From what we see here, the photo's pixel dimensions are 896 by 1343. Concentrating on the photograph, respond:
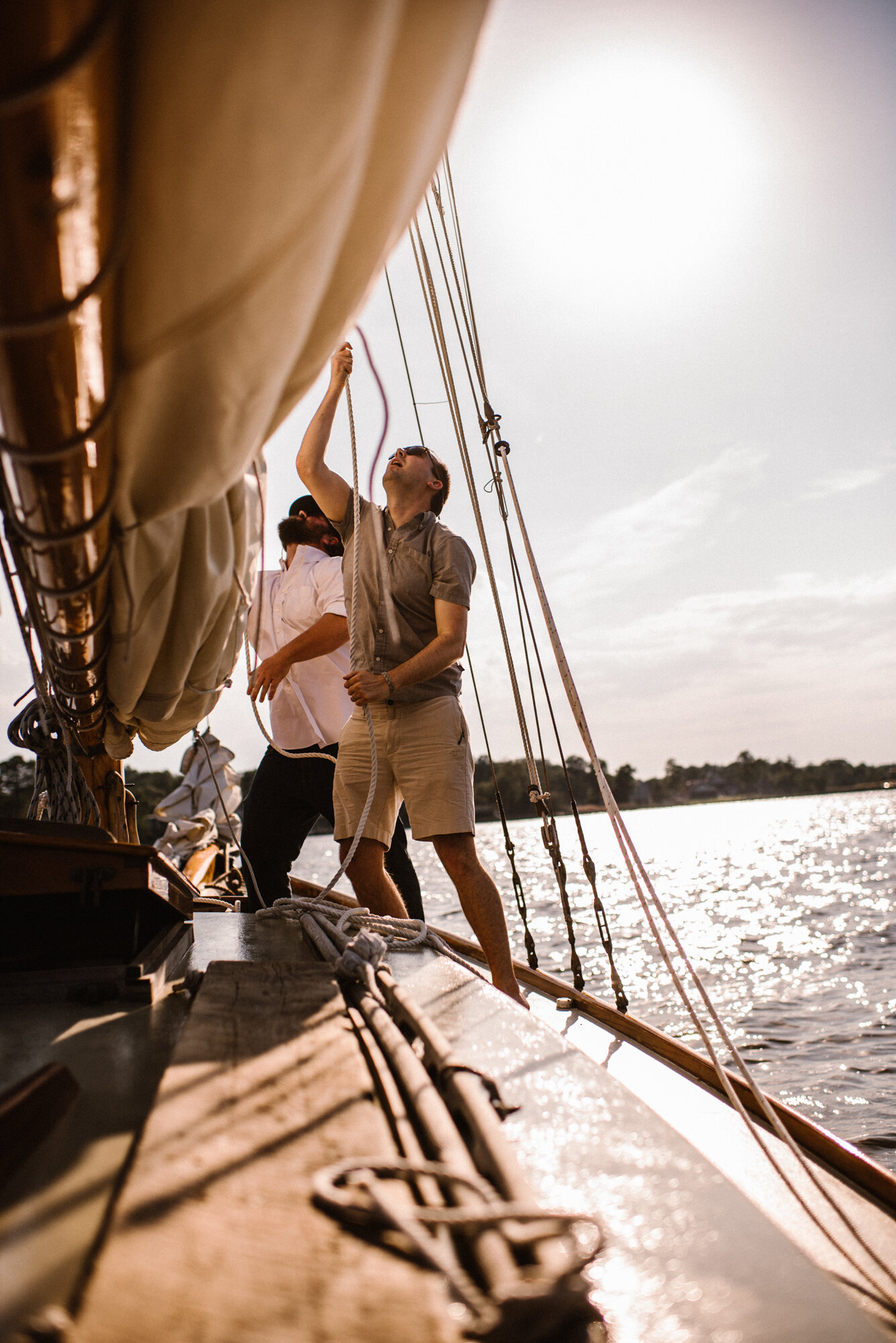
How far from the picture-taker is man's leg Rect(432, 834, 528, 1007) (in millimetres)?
2180

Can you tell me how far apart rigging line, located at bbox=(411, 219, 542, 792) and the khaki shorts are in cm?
52

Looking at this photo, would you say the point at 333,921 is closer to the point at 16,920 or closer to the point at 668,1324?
the point at 16,920

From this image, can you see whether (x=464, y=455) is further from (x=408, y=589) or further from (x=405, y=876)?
(x=405, y=876)

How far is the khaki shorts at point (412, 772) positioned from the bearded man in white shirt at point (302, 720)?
419 mm

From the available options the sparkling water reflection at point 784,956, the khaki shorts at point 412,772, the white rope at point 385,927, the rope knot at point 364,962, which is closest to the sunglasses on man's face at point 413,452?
the khaki shorts at point 412,772

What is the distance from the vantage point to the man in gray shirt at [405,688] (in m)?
2.34

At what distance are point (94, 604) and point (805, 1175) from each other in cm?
148

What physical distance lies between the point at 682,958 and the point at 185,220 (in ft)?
6.18

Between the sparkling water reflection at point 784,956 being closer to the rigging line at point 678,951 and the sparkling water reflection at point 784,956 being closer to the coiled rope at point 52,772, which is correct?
the rigging line at point 678,951

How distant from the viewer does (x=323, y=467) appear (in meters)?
2.71

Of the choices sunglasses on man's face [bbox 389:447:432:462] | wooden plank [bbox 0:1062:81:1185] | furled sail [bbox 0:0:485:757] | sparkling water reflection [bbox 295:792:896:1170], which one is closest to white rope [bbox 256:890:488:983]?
wooden plank [bbox 0:1062:81:1185]

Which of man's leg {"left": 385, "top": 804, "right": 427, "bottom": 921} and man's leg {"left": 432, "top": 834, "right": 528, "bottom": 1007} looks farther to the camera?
man's leg {"left": 385, "top": 804, "right": 427, "bottom": 921}

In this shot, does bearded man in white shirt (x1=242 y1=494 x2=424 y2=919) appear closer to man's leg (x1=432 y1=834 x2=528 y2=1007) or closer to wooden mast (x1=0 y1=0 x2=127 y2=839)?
man's leg (x1=432 y1=834 x2=528 y2=1007)

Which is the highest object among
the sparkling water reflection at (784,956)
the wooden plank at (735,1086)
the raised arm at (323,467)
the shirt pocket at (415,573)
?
the raised arm at (323,467)
